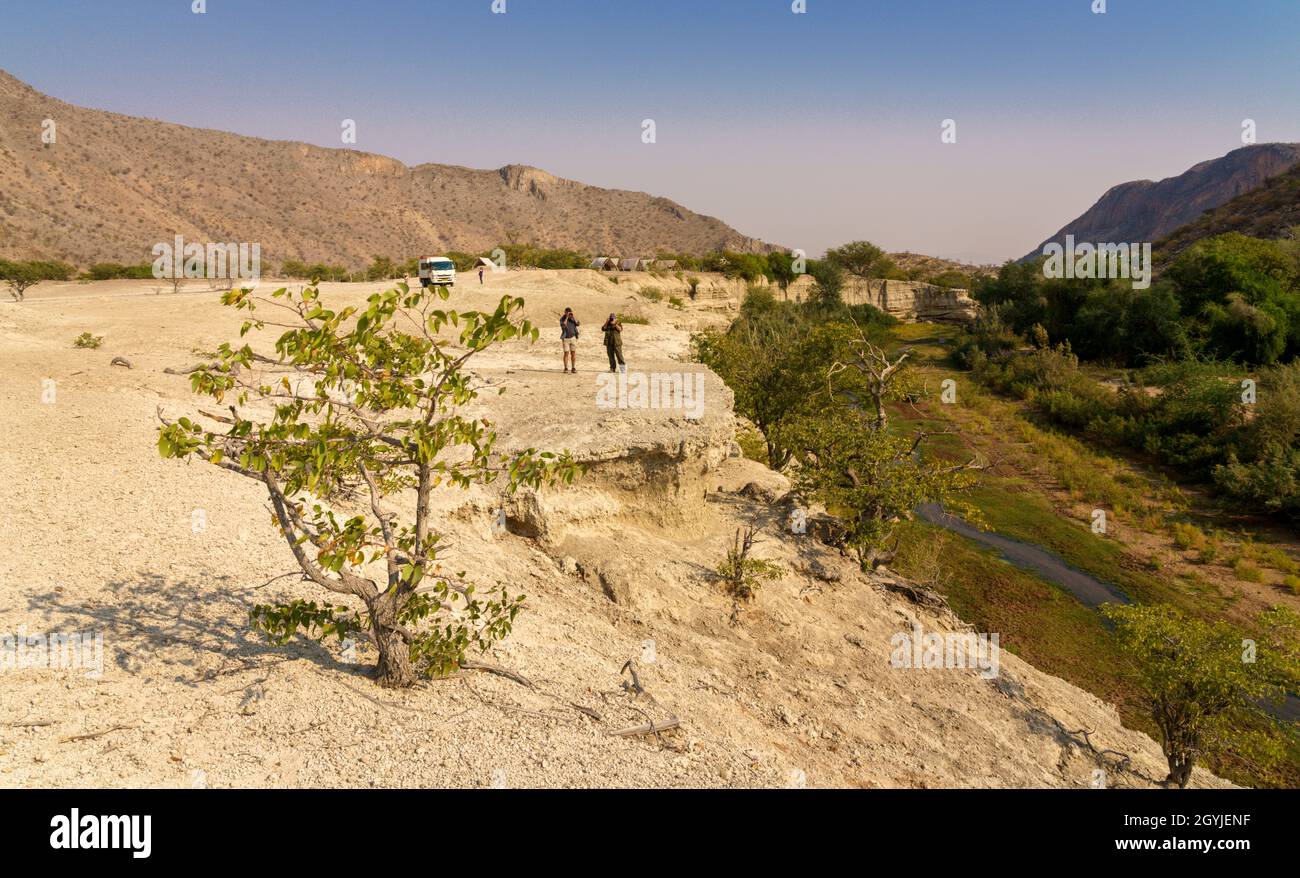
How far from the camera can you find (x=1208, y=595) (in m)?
16.2

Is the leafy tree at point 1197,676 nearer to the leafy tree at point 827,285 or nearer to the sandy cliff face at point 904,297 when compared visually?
the leafy tree at point 827,285

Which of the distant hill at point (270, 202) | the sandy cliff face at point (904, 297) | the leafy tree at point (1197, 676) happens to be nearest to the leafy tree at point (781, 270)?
the sandy cliff face at point (904, 297)

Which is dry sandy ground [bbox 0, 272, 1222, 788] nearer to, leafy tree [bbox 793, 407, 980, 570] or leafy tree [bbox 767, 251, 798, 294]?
leafy tree [bbox 793, 407, 980, 570]

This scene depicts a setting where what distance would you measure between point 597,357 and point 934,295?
175 feet

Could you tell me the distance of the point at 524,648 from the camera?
6.22 metres

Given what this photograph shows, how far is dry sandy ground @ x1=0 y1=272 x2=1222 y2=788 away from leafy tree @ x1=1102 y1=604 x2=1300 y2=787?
73cm

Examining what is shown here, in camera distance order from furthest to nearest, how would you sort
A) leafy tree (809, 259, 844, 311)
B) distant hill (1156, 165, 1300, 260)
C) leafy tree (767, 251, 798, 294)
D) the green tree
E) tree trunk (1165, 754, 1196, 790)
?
leafy tree (767, 251, 798, 294) < leafy tree (809, 259, 844, 311) < distant hill (1156, 165, 1300, 260) < the green tree < tree trunk (1165, 754, 1196, 790)

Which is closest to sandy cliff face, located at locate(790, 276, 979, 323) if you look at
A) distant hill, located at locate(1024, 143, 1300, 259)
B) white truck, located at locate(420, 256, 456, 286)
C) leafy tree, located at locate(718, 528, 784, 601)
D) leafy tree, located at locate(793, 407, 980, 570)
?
white truck, located at locate(420, 256, 456, 286)

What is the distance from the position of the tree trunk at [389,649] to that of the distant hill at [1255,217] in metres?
62.9

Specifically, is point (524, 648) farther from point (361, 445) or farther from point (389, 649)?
point (361, 445)

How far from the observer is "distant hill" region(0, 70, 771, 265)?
5500cm

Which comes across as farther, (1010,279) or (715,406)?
(1010,279)
